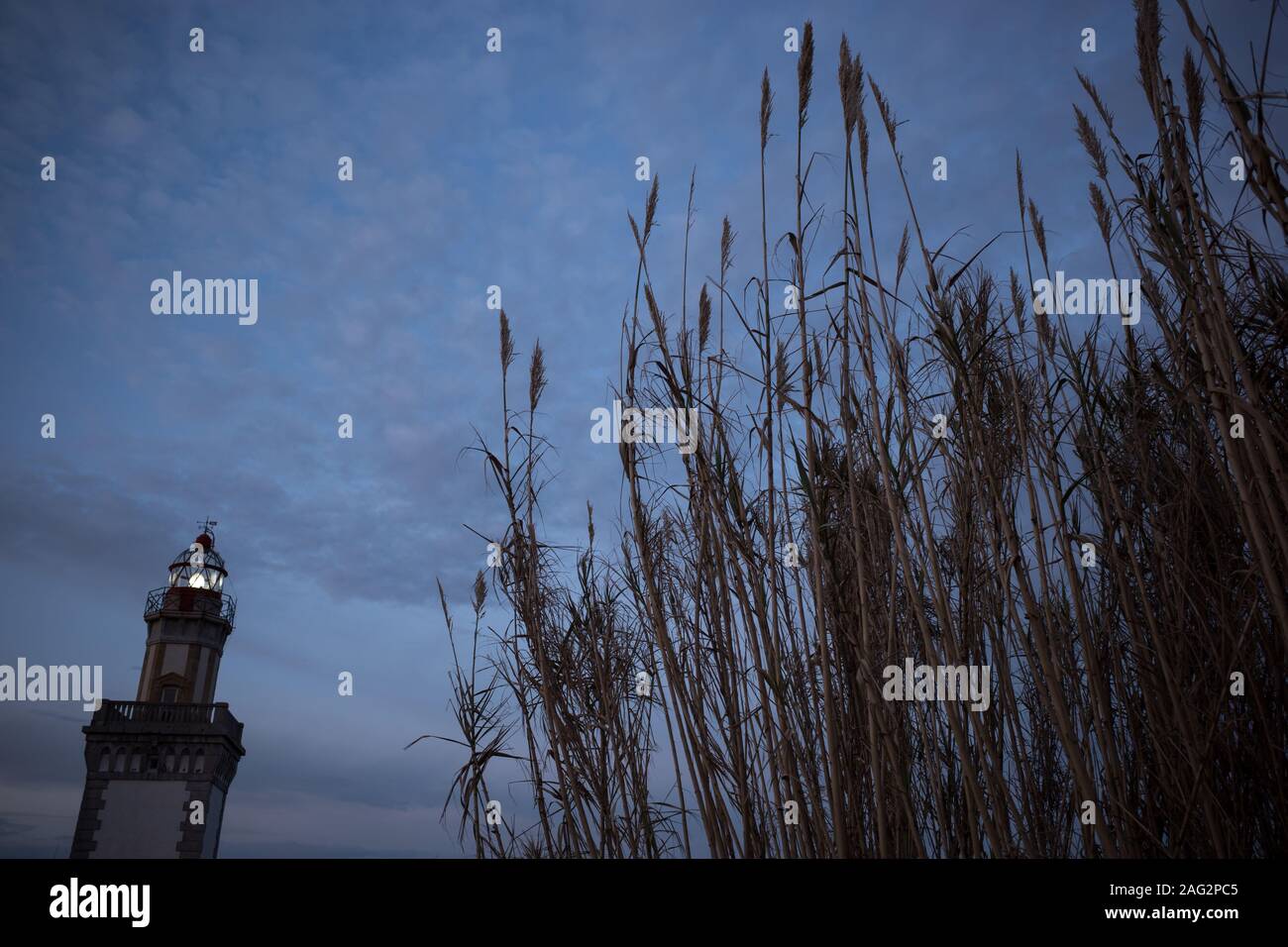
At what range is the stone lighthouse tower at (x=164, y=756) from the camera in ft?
63.8

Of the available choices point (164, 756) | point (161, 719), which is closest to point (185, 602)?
point (161, 719)

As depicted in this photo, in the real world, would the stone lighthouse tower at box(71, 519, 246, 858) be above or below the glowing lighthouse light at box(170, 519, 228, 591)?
below

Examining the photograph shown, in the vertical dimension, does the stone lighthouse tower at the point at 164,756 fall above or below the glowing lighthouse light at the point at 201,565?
below

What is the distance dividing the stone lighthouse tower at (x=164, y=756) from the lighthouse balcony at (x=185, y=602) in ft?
0.09

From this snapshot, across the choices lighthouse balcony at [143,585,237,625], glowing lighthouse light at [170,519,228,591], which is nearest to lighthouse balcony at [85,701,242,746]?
lighthouse balcony at [143,585,237,625]

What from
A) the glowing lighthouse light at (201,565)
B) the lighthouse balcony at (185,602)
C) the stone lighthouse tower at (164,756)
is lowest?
the stone lighthouse tower at (164,756)

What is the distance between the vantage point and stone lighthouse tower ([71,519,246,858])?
19453 mm

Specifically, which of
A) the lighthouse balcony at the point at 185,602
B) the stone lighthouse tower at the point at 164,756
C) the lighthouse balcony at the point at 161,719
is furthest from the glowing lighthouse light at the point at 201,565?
the lighthouse balcony at the point at 161,719

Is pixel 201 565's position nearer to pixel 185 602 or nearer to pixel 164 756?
pixel 185 602

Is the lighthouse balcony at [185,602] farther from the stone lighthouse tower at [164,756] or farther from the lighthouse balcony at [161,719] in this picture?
the lighthouse balcony at [161,719]

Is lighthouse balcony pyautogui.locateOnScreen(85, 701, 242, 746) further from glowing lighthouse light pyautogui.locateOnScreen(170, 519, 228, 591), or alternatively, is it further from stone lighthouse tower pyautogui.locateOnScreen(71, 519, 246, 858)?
glowing lighthouse light pyautogui.locateOnScreen(170, 519, 228, 591)

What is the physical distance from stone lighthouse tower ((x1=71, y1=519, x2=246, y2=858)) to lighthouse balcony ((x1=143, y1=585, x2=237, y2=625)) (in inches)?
1.1
